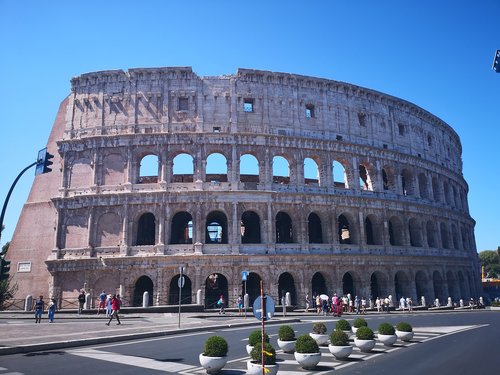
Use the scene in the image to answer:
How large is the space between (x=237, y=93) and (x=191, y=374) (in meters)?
26.7

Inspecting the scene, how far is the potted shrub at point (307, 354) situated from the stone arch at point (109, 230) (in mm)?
23279

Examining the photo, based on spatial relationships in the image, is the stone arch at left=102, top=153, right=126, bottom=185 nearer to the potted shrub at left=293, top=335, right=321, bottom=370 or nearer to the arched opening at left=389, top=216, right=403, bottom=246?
the potted shrub at left=293, top=335, right=321, bottom=370

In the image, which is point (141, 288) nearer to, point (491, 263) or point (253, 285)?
point (253, 285)

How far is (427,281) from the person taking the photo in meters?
35.6

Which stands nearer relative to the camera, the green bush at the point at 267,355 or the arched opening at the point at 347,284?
the green bush at the point at 267,355

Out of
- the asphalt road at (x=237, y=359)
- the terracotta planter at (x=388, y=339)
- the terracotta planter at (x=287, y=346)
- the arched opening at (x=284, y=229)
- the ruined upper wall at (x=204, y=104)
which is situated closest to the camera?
the asphalt road at (x=237, y=359)

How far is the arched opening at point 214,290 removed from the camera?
29969 millimetres

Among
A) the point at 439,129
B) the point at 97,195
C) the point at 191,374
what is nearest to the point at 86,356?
the point at 191,374

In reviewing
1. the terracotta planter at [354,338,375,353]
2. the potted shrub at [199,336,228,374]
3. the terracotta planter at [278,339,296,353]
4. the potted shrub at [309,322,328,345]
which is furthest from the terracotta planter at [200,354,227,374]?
the terracotta planter at [354,338,375,353]

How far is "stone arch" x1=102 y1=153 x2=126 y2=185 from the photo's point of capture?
31.0m

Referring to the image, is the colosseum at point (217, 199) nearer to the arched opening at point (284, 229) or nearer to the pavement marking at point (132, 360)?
the arched opening at point (284, 229)

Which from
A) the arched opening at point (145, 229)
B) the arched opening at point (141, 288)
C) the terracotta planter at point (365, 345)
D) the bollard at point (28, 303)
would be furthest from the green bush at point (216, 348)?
the arched opening at point (145, 229)

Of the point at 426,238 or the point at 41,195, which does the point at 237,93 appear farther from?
the point at 426,238

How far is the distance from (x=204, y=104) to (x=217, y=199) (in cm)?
854
